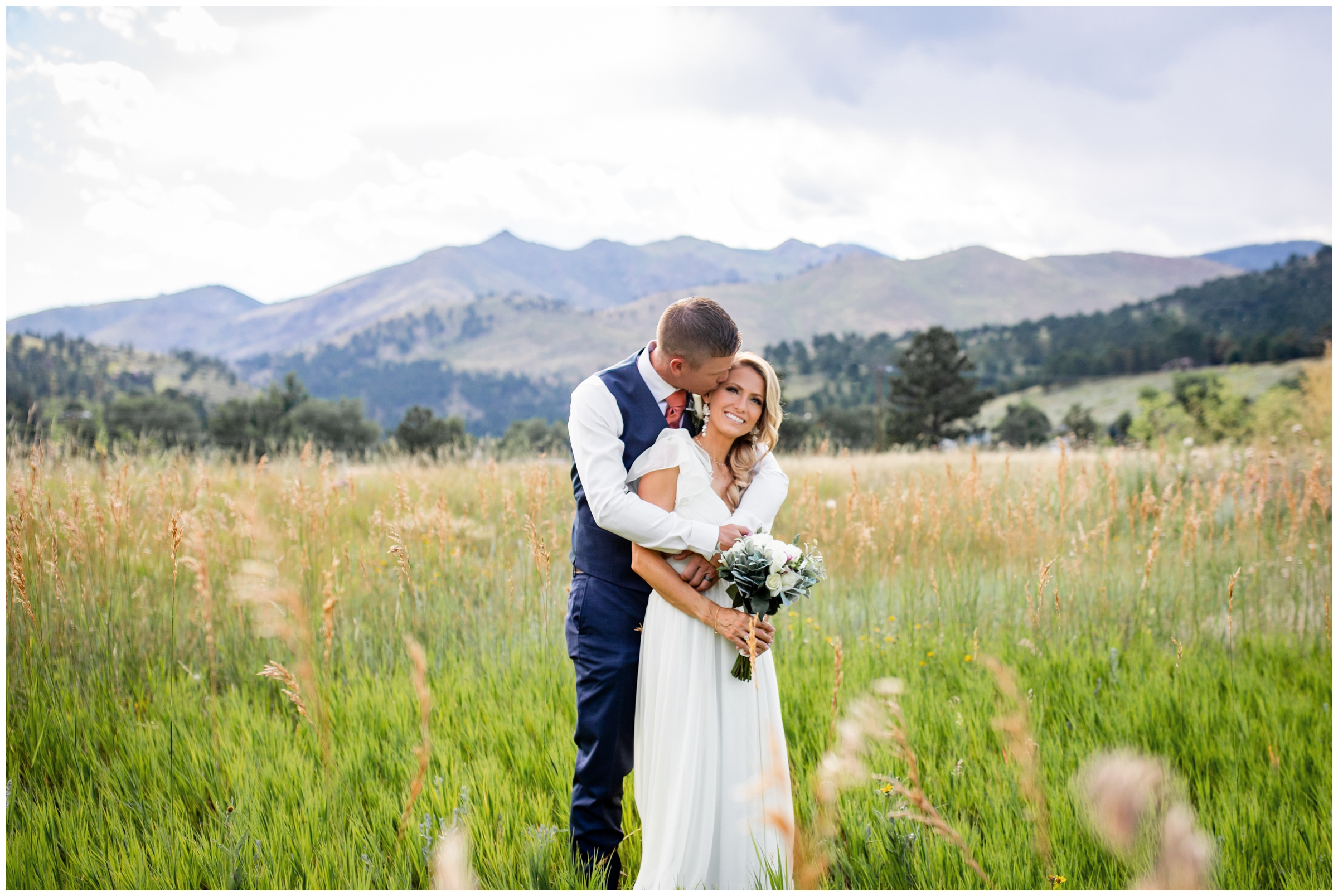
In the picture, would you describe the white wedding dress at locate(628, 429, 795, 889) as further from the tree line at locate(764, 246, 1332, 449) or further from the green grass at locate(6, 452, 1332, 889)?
the tree line at locate(764, 246, 1332, 449)

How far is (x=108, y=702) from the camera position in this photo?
3.91m

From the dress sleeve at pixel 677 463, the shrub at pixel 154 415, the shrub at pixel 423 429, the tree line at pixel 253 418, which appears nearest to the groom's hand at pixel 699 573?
the dress sleeve at pixel 677 463

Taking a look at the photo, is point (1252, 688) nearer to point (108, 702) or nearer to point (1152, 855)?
point (1152, 855)

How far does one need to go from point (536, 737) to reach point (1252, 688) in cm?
386

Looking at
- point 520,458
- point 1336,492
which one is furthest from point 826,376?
point 1336,492

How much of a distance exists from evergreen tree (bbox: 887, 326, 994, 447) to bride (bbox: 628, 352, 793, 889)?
58916 mm

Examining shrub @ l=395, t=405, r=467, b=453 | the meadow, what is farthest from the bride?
shrub @ l=395, t=405, r=467, b=453

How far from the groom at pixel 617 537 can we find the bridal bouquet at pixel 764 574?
0.62 ft

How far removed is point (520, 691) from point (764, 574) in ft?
7.26

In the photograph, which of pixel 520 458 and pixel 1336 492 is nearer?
pixel 1336 492

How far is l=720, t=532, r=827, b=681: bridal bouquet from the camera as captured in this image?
8.03 ft

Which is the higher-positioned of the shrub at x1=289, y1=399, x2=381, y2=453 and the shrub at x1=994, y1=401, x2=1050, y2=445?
the shrub at x1=289, y1=399, x2=381, y2=453

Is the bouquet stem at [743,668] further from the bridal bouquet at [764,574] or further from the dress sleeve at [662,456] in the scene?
the dress sleeve at [662,456]

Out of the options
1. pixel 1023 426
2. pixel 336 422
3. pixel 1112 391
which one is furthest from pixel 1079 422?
pixel 336 422
